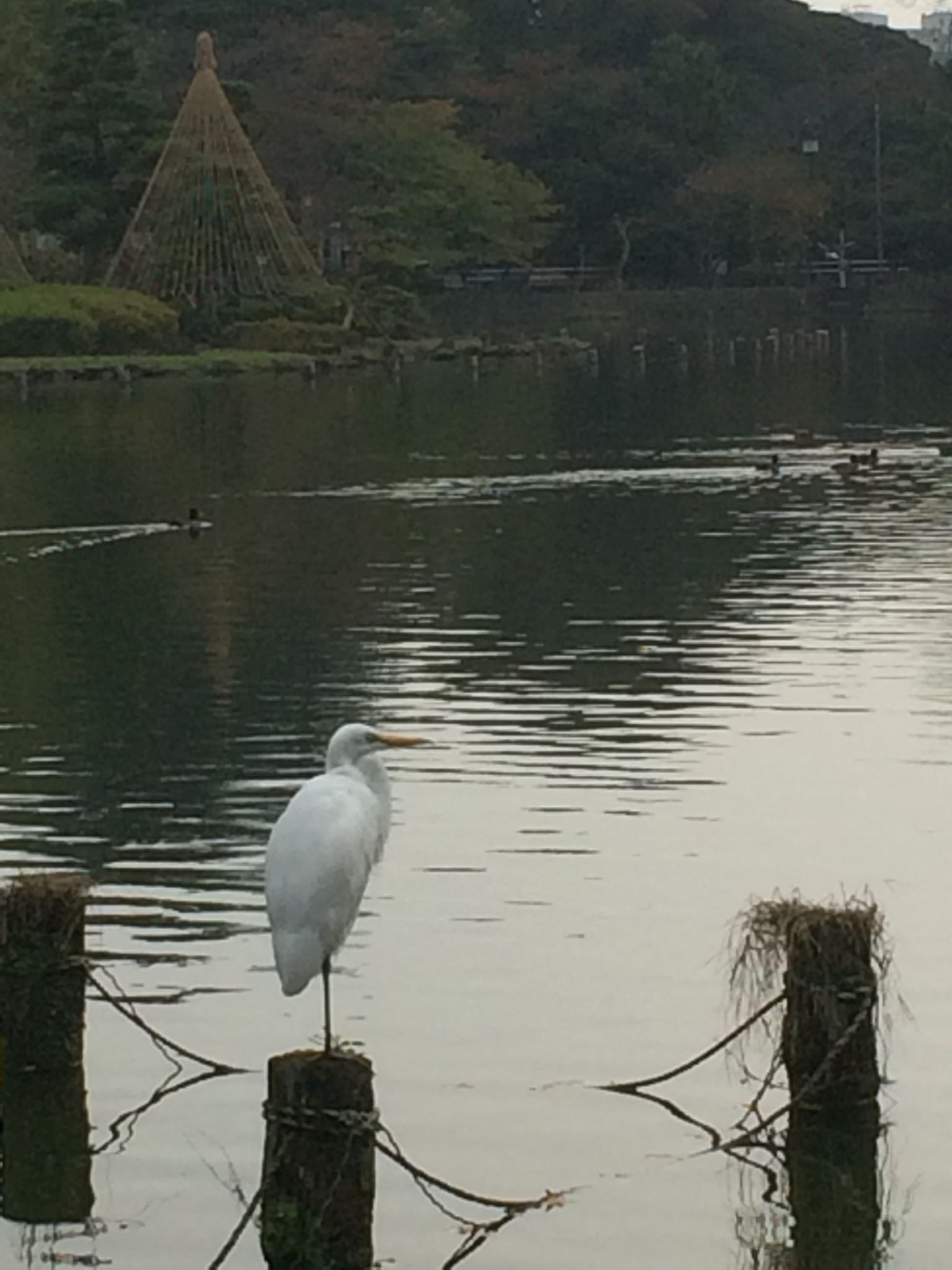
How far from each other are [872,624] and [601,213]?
79.9 meters

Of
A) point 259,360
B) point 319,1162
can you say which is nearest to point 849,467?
point 319,1162

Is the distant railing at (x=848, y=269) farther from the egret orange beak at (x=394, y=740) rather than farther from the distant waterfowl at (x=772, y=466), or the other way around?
the egret orange beak at (x=394, y=740)

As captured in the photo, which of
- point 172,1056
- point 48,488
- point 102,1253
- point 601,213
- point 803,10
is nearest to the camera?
point 102,1253

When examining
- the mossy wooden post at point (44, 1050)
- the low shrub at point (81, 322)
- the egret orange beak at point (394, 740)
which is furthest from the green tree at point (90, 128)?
→ the egret orange beak at point (394, 740)

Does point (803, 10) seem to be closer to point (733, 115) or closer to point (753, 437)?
point (733, 115)

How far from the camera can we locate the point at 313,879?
9156 mm

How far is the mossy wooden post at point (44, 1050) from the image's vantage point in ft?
32.6

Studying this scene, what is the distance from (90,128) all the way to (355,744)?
230ft

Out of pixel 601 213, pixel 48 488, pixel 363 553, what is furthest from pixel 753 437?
pixel 601 213

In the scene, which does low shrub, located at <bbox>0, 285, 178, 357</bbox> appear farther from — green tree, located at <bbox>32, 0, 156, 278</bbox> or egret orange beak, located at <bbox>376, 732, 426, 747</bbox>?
egret orange beak, located at <bbox>376, 732, 426, 747</bbox>

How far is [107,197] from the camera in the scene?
79062 millimetres

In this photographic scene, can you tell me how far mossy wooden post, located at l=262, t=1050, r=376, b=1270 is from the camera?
855cm

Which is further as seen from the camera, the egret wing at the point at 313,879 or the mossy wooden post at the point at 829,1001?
the mossy wooden post at the point at 829,1001

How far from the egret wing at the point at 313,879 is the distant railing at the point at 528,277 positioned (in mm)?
86988
